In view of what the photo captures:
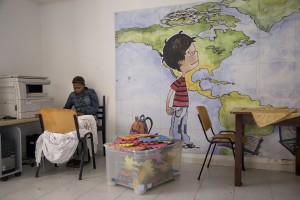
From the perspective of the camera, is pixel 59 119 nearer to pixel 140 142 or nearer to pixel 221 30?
pixel 140 142

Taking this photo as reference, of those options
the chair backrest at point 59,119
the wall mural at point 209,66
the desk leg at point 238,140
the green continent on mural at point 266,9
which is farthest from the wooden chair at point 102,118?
the green continent on mural at point 266,9

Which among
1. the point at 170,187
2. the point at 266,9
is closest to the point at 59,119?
the point at 170,187

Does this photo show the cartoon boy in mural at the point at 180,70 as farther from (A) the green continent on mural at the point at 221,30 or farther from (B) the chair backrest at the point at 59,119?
(B) the chair backrest at the point at 59,119

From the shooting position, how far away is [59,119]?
294 cm

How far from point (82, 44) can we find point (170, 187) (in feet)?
8.77

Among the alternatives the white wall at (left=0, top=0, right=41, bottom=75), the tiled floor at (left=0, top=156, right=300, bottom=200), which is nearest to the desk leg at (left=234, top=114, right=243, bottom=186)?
the tiled floor at (left=0, top=156, right=300, bottom=200)

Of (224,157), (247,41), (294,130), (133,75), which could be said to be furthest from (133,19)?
(294,130)

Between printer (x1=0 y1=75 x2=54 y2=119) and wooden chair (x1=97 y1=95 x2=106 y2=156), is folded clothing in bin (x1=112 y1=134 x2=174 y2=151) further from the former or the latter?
printer (x1=0 y1=75 x2=54 y2=119)

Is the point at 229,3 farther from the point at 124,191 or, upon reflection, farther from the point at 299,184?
the point at 124,191

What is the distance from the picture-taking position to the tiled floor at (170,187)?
96.2 inches

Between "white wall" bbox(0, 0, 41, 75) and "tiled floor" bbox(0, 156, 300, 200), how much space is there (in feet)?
5.50

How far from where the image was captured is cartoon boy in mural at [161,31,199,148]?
3518 mm

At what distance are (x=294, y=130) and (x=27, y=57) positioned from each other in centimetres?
400

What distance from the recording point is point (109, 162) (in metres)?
2.76
